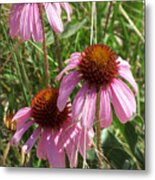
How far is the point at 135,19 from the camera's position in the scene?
1475 millimetres

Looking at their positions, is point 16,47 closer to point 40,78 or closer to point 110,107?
point 40,78

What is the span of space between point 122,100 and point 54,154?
9.0 inches

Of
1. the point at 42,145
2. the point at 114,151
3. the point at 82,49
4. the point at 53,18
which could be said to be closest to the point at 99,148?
the point at 114,151

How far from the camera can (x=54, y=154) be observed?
1.52 meters

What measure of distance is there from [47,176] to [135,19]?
0.47 meters

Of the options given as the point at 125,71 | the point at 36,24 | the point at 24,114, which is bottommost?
the point at 24,114

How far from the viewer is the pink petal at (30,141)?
1.52 meters

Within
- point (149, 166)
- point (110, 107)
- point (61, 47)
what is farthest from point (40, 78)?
point (149, 166)

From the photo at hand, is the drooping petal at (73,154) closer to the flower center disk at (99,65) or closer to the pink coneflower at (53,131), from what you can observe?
the pink coneflower at (53,131)

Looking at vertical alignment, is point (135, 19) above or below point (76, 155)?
above

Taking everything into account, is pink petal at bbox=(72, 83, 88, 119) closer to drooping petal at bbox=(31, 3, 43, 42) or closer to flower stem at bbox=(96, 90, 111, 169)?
flower stem at bbox=(96, 90, 111, 169)

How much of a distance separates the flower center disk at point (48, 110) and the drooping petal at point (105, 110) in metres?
0.09

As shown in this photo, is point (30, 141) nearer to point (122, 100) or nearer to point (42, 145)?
point (42, 145)

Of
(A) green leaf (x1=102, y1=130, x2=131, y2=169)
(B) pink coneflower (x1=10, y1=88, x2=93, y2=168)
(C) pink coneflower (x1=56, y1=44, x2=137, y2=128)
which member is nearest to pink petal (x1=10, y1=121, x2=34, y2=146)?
(B) pink coneflower (x1=10, y1=88, x2=93, y2=168)
